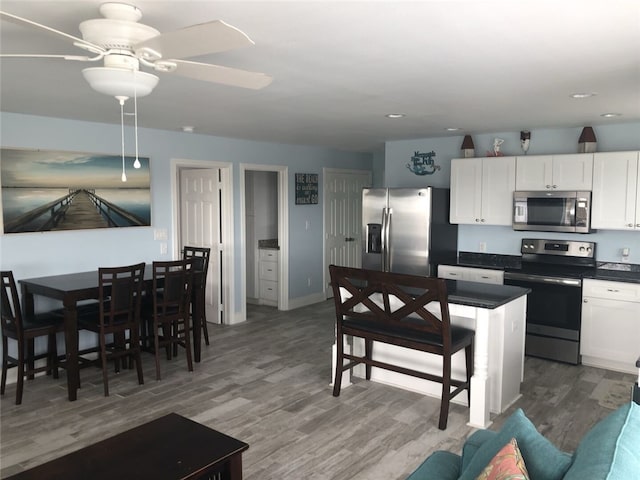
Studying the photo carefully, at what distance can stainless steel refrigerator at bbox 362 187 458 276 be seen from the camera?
566cm

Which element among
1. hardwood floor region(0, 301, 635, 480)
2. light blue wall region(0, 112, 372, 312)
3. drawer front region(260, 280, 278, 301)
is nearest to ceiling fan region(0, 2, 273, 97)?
hardwood floor region(0, 301, 635, 480)

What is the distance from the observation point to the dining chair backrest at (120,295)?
3.97 meters

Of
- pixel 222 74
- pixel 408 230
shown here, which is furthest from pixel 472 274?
pixel 222 74

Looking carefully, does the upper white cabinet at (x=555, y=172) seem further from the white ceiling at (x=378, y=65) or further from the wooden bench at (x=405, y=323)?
the wooden bench at (x=405, y=323)

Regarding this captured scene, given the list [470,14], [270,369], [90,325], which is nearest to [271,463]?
[270,369]

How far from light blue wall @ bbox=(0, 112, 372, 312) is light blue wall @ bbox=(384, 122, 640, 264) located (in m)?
1.41

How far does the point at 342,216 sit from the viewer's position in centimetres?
799

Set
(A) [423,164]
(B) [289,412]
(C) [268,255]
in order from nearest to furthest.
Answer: (B) [289,412]
(A) [423,164]
(C) [268,255]

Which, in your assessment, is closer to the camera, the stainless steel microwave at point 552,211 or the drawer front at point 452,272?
the stainless steel microwave at point 552,211

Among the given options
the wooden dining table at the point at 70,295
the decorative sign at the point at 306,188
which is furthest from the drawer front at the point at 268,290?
the wooden dining table at the point at 70,295

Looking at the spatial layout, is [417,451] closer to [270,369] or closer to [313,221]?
[270,369]

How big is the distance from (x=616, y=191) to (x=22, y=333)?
5.26 metres

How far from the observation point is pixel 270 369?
15.4ft

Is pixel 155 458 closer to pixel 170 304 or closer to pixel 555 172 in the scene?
pixel 170 304
